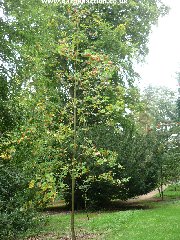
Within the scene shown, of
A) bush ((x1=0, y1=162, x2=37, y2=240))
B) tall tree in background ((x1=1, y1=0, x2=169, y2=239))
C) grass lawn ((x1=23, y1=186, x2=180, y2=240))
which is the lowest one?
grass lawn ((x1=23, y1=186, x2=180, y2=240))

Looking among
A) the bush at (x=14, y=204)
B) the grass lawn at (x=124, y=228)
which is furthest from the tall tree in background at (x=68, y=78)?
the grass lawn at (x=124, y=228)

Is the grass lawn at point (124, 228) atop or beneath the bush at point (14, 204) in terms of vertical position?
beneath

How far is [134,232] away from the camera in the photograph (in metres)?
11.6

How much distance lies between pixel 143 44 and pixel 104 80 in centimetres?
2246

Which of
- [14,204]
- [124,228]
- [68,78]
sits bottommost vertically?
[124,228]

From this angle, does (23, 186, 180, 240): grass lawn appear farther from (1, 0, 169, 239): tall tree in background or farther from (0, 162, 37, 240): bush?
(0, 162, 37, 240): bush

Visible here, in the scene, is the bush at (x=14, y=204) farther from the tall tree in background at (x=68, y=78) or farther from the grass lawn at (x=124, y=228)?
the grass lawn at (x=124, y=228)

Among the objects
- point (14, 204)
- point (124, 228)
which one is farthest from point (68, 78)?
point (124, 228)

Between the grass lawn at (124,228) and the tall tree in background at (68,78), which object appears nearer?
the tall tree in background at (68,78)

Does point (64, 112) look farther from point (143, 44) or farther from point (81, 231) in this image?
point (143, 44)

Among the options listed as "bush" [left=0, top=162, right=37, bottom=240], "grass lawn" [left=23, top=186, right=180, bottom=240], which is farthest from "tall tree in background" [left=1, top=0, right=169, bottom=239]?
"grass lawn" [left=23, top=186, right=180, bottom=240]

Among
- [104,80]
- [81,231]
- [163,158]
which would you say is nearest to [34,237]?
[81,231]

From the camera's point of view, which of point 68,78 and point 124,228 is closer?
point 68,78

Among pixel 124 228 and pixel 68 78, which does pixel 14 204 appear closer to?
pixel 68 78
